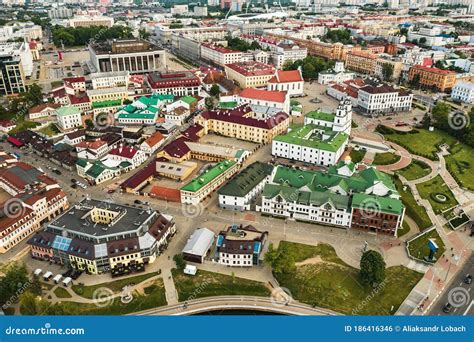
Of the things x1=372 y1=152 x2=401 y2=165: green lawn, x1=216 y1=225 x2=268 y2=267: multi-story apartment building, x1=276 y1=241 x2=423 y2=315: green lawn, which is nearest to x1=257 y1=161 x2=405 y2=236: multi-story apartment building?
x1=276 y1=241 x2=423 y2=315: green lawn

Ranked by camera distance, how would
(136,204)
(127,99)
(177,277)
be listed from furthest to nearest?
1. (127,99)
2. (136,204)
3. (177,277)

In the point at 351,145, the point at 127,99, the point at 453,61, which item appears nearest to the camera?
the point at 351,145

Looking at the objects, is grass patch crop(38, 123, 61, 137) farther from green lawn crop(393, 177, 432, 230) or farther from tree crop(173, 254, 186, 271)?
green lawn crop(393, 177, 432, 230)

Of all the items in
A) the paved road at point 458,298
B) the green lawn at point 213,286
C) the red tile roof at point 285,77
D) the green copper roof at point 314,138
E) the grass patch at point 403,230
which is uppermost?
the red tile roof at point 285,77

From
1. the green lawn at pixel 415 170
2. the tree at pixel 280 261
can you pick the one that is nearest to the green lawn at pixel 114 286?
the tree at pixel 280 261

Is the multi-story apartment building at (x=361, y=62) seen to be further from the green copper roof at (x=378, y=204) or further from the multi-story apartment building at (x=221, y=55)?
the green copper roof at (x=378, y=204)

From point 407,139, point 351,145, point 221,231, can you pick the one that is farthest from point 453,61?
point 221,231

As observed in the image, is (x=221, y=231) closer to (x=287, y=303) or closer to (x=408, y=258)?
(x=287, y=303)
